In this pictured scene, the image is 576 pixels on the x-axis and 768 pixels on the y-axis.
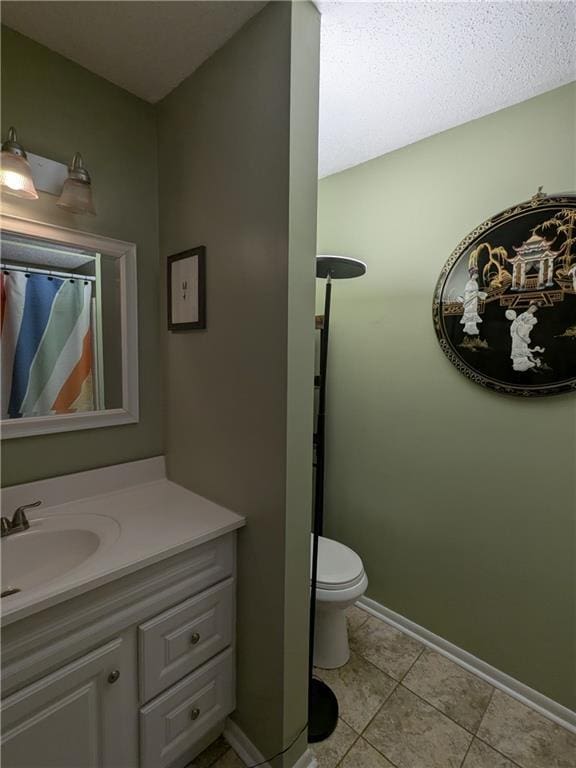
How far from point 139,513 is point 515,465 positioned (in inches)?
60.1

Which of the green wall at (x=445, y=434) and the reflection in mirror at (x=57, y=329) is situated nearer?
the reflection in mirror at (x=57, y=329)

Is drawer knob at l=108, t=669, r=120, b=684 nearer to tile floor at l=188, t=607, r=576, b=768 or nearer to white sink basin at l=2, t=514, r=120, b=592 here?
white sink basin at l=2, t=514, r=120, b=592

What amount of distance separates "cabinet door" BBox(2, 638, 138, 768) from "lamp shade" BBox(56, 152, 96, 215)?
138 cm

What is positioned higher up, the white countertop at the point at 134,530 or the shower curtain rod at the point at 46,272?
the shower curtain rod at the point at 46,272

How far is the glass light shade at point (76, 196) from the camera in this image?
1204mm

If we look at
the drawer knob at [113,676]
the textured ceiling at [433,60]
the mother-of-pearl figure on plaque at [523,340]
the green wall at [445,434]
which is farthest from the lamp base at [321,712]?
the textured ceiling at [433,60]

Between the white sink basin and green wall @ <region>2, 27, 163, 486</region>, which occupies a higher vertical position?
green wall @ <region>2, 27, 163, 486</region>

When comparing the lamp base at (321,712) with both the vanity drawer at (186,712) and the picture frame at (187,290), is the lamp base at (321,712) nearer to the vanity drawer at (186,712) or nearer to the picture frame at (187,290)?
the vanity drawer at (186,712)

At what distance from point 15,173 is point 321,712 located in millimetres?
2223

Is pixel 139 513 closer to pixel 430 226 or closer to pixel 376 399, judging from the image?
pixel 376 399

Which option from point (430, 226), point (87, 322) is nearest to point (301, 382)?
point (87, 322)

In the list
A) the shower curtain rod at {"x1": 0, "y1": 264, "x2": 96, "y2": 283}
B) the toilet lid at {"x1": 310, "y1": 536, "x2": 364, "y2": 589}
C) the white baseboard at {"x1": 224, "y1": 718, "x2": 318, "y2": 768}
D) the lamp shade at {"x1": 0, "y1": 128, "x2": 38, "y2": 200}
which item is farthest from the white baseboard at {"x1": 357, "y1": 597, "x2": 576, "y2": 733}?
the lamp shade at {"x1": 0, "y1": 128, "x2": 38, "y2": 200}

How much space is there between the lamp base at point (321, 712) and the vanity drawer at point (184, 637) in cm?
48

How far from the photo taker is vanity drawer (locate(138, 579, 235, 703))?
3.36 ft
